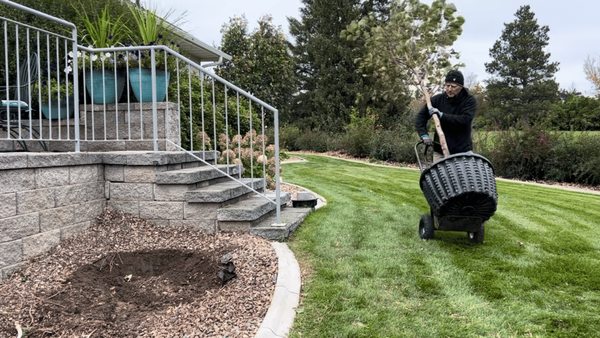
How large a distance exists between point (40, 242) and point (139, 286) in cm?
90

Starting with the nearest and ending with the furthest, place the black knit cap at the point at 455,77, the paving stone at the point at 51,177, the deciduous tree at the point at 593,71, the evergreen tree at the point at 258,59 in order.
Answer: the paving stone at the point at 51,177
the black knit cap at the point at 455,77
the evergreen tree at the point at 258,59
the deciduous tree at the point at 593,71

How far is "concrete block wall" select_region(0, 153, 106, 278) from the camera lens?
2.71m

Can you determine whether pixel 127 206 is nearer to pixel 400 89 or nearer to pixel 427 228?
pixel 427 228

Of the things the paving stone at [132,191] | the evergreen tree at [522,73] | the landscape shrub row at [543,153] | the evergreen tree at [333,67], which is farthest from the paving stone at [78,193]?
the evergreen tree at [522,73]

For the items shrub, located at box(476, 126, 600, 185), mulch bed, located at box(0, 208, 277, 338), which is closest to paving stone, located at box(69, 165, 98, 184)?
mulch bed, located at box(0, 208, 277, 338)

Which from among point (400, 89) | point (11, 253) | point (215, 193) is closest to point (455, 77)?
point (215, 193)

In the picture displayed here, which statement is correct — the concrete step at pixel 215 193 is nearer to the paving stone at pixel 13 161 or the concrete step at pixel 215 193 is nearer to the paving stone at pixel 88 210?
the paving stone at pixel 88 210

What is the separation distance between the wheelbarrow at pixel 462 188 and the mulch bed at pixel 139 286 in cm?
144

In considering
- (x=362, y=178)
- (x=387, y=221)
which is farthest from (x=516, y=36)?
(x=387, y=221)

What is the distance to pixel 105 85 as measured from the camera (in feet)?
14.0

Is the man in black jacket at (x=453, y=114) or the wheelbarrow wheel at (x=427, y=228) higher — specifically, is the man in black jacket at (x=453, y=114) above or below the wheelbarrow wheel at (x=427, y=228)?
above

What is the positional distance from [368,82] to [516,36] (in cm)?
1266

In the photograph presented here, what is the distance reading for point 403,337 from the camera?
6.77 feet

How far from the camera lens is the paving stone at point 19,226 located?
2.68 metres
